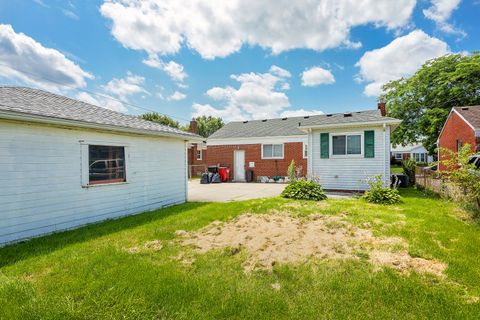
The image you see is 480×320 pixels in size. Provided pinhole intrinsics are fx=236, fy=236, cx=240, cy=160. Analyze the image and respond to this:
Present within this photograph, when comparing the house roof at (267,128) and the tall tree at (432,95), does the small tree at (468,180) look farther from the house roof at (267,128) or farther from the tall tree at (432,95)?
the tall tree at (432,95)

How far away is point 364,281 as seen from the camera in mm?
3064

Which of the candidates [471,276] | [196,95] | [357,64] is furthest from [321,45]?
[196,95]

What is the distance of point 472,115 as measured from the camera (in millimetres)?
15297

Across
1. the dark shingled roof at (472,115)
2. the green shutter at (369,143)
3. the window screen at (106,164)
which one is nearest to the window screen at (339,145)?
the green shutter at (369,143)

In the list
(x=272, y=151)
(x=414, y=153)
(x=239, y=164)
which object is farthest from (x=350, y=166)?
(x=414, y=153)

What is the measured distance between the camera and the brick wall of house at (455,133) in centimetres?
1484

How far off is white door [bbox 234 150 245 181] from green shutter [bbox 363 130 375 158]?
937cm

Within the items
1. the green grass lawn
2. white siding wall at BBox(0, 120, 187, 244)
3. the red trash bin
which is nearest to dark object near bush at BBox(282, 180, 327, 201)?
the green grass lawn

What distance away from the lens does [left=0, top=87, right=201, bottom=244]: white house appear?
4.71 m

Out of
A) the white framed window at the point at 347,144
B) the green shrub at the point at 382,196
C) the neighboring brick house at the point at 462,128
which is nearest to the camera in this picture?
the green shrub at the point at 382,196

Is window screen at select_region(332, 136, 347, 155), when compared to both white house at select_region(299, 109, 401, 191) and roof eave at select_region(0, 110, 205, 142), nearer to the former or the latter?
white house at select_region(299, 109, 401, 191)

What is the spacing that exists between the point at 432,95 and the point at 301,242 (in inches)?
927

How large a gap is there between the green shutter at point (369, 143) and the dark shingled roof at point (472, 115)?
27.2 ft

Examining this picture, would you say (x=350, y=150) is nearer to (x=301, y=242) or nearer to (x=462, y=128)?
(x=301, y=242)
